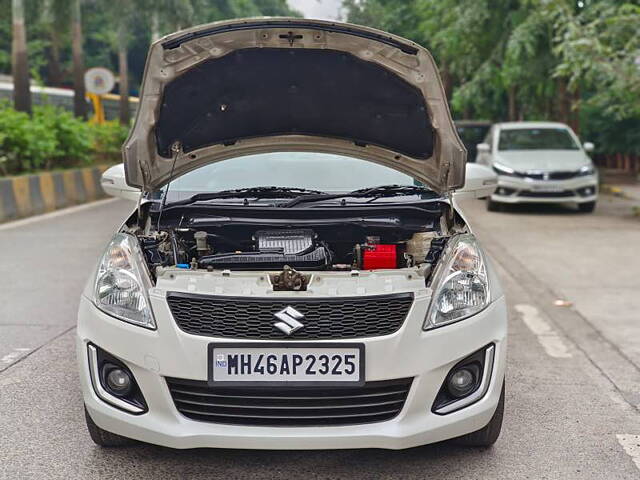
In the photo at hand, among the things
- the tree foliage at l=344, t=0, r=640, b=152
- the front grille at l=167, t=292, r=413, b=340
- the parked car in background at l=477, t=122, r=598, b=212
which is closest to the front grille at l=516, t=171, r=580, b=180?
the parked car in background at l=477, t=122, r=598, b=212

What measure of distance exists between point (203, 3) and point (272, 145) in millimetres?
28866

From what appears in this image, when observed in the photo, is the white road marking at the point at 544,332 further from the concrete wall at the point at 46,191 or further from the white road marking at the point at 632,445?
the concrete wall at the point at 46,191

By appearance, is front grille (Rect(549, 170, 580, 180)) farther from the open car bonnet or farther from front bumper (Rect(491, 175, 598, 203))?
the open car bonnet

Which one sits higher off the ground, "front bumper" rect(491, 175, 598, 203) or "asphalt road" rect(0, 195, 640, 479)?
"asphalt road" rect(0, 195, 640, 479)

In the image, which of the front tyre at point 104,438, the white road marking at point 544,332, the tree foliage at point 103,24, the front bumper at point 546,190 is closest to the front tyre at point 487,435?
the front tyre at point 104,438

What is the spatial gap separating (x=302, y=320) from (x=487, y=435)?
3.32ft

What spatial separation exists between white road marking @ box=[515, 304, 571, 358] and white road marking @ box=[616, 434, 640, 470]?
1543mm

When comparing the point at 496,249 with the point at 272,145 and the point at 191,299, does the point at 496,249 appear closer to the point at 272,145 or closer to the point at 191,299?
the point at 272,145

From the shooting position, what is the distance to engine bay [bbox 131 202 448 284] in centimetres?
424

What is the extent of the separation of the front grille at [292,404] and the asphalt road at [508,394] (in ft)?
1.10

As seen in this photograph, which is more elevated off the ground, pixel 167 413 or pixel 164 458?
pixel 167 413

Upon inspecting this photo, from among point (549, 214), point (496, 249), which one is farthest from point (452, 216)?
point (549, 214)

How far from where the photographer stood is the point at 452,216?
14.3 feet

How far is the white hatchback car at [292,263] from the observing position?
11.1ft
